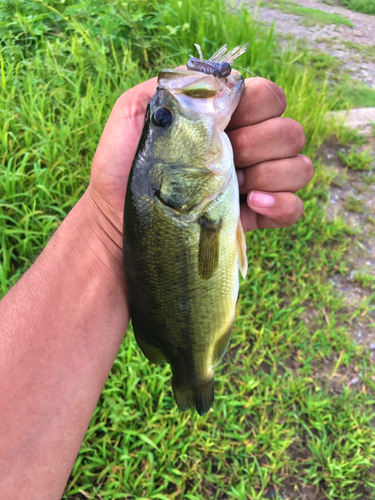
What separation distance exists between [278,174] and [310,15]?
23.2ft

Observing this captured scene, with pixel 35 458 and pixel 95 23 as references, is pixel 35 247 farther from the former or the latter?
pixel 95 23

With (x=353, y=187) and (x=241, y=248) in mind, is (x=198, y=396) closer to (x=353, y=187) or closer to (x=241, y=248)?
(x=241, y=248)

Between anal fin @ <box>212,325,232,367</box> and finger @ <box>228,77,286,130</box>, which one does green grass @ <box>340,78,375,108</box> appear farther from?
anal fin @ <box>212,325,232,367</box>

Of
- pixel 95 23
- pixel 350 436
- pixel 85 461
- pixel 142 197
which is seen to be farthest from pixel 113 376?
pixel 95 23

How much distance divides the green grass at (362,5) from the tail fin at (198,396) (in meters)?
9.74

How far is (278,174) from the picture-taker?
1.86 m

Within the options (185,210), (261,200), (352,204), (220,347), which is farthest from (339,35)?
(220,347)

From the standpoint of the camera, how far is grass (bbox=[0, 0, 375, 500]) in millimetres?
2283

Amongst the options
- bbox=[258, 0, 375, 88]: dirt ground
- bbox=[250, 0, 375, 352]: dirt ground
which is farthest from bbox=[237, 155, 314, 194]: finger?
bbox=[258, 0, 375, 88]: dirt ground

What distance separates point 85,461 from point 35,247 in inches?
61.1

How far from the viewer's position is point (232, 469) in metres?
2.32

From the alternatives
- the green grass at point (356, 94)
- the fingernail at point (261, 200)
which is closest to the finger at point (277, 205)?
the fingernail at point (261, 200)

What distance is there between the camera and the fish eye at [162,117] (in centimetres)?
141

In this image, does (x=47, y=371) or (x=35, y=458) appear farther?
(x=47, y=371)
